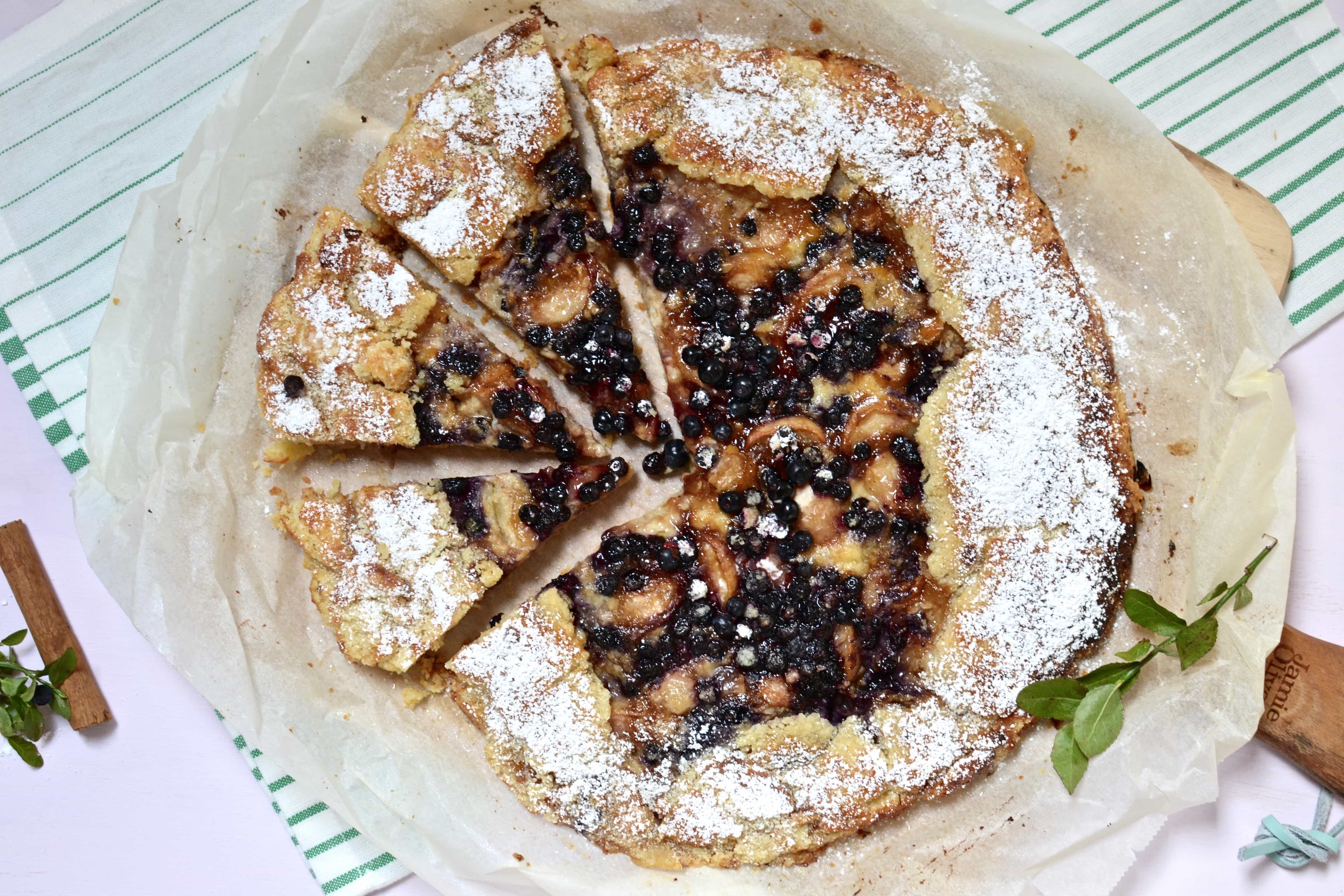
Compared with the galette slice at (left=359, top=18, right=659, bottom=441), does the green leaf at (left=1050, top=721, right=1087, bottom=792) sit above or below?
below

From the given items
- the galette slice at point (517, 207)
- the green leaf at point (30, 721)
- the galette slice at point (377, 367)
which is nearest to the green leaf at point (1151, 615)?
the galette slice at point (517, 207)

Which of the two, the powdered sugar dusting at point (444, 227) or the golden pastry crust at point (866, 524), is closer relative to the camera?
the golden pastry crust at point (866, 524)

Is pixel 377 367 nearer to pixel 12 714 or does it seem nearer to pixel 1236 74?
pixel 12 714

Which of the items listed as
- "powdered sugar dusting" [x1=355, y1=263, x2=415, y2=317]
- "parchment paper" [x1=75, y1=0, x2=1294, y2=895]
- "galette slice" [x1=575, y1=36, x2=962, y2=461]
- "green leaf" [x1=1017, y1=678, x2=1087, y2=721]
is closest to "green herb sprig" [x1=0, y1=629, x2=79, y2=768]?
"parchment paper" [x1=75, y1=0, x2=1294, y2=895]

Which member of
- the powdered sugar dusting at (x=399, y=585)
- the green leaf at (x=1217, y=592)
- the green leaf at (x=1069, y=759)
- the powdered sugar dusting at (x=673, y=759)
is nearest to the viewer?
the green leaf at (x=1217, y=592)

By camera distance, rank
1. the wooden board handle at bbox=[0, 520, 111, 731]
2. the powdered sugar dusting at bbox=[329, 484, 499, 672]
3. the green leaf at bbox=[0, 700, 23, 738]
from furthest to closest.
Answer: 1. the wooden board handle at bbox=[0, 520, 111, 731]
2. the green leaf at bbox=[0, 700, 23, 738]
3. the powdered sugar dusting at bbox=[329, 484, 499, 672]

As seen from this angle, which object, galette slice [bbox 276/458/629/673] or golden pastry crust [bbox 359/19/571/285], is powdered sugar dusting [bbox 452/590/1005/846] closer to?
galette slice [bbox 276/458/629/673]

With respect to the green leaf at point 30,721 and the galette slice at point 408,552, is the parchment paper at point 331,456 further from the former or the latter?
the green leaf at point 30,721

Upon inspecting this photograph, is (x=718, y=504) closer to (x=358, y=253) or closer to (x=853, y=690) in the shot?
(x=853, y=690)

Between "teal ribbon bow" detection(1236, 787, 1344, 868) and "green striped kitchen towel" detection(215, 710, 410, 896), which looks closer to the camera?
"teal ribbon bow" detection(1236, 787, 1344, 868)
